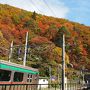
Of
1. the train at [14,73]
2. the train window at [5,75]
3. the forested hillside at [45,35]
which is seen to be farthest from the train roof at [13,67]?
the forested hillside at [45,35]

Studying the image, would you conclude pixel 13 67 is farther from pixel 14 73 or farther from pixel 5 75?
pixel 5 75

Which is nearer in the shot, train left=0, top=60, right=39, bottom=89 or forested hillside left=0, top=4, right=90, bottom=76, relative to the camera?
train left=0, top=60, right=39, bottom=89

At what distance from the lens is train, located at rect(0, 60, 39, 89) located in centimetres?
1931

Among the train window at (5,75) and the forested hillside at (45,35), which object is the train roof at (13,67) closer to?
the train window at (5,75)

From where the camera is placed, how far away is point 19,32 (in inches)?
3546

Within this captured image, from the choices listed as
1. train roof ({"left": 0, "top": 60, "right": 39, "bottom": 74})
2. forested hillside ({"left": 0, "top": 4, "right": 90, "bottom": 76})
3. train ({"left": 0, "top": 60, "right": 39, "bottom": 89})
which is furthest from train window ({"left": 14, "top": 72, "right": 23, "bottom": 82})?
forested hillside ({"left": 0, "top": 4, "right": 90, "bottom": 76})

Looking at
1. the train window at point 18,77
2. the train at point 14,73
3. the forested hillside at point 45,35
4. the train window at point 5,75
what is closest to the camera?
the train window at point 5,75

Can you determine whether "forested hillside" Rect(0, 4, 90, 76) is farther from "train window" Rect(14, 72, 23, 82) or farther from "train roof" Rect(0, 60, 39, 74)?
"train window" Rect(14, 72, 23, 82)

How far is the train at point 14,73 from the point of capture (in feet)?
63.4

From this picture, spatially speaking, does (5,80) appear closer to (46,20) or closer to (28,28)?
(28,28)

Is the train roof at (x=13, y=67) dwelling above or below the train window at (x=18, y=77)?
above

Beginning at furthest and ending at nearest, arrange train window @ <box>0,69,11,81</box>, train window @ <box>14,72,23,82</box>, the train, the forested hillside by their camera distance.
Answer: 1. the forested hillside
2. train window @ <box>14,72,23,82</box>
3. the train
4. train window @ <box>0,69,11,81</box>

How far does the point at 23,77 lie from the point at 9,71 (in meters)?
2.82

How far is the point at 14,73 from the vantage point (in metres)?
21.1
